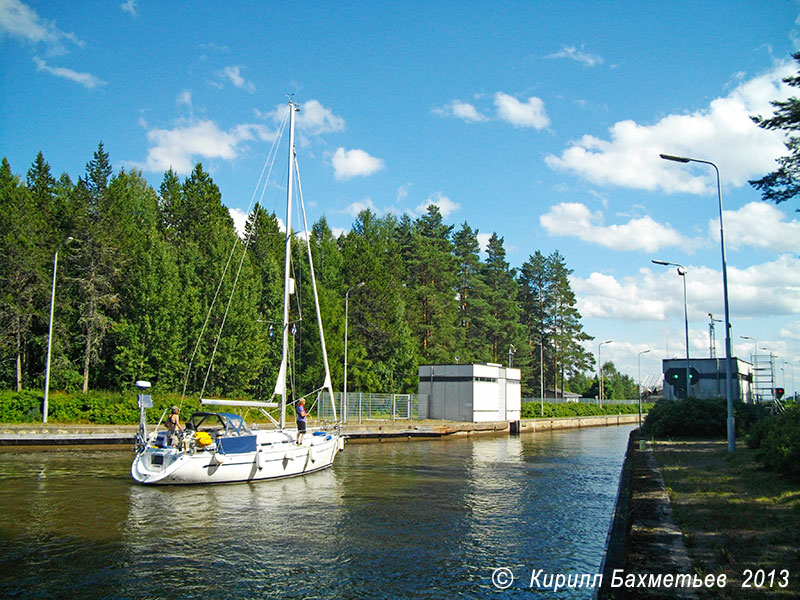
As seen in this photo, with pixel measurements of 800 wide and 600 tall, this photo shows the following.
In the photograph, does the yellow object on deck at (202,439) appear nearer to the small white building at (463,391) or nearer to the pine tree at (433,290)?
the small white building at (463,391)

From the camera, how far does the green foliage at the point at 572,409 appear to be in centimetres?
7612

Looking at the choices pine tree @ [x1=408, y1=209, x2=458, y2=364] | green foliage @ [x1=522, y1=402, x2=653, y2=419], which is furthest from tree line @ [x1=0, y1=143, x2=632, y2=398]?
green foliage @ [x1=522, y1=402, x2=653, y2=419]

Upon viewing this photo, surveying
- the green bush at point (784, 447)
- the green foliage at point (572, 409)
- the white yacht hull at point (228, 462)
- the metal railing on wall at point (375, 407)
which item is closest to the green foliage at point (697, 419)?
the green bush at point (784, 447)

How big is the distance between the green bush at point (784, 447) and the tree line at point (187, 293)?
23.3 metres

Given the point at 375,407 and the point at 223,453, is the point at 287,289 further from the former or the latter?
the point at 375,407

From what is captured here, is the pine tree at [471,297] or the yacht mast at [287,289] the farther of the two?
the pine tree at [471,297]

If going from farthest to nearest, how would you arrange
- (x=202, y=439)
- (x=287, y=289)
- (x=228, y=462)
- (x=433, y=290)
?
1. (x=433, y=290)
2. (x=287, y=289)
3. (x=228, y=462)
4. (x=202, y=439)

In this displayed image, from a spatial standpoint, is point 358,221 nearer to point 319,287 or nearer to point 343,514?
point 319,287

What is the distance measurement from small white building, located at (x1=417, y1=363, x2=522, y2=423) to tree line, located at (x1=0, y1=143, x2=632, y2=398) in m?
5.89

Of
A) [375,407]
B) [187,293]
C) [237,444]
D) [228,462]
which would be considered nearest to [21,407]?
[187,293]

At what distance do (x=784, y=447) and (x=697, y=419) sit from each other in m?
20.2

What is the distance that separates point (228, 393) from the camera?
51.8 meters

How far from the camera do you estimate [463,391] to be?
5803 centimetres

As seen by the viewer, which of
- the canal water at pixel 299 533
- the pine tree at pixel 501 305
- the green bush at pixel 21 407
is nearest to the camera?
the canal water at pixel 299 533
